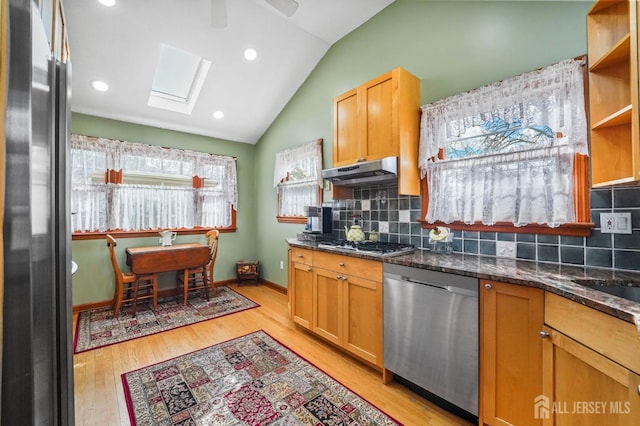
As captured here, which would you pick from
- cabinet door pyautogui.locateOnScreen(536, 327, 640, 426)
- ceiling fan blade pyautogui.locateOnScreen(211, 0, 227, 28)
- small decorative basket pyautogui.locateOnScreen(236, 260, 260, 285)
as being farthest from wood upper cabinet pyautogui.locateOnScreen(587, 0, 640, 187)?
small decorative basket pyautogui.locateOnScreen(236, 260, 260, 285)

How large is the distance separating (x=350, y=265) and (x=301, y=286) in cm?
75

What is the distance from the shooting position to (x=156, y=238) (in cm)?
375

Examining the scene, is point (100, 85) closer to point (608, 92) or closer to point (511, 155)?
point (511, 155)

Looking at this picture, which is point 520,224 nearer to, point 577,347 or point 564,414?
point 577,347

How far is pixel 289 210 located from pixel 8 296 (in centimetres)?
341

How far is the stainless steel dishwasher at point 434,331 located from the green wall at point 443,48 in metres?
1.52

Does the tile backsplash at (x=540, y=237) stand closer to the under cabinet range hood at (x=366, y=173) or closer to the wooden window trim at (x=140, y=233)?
the under cabinet range hood at (x=366, y=173)

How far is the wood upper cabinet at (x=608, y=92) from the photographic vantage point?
1.34 m

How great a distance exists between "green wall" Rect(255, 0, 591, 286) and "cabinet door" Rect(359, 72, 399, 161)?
36cm

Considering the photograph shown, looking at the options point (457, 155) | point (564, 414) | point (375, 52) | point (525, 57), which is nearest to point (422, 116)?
point (457, 155)

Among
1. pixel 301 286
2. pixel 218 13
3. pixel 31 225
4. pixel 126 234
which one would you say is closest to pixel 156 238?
pixel 126 234

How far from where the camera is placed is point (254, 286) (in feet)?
14.2

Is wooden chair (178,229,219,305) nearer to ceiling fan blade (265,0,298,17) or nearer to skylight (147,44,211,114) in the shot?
skylight (147,44,211,114)

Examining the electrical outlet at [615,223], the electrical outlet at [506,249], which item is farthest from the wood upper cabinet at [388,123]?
the electrical outlet at [615,223]
